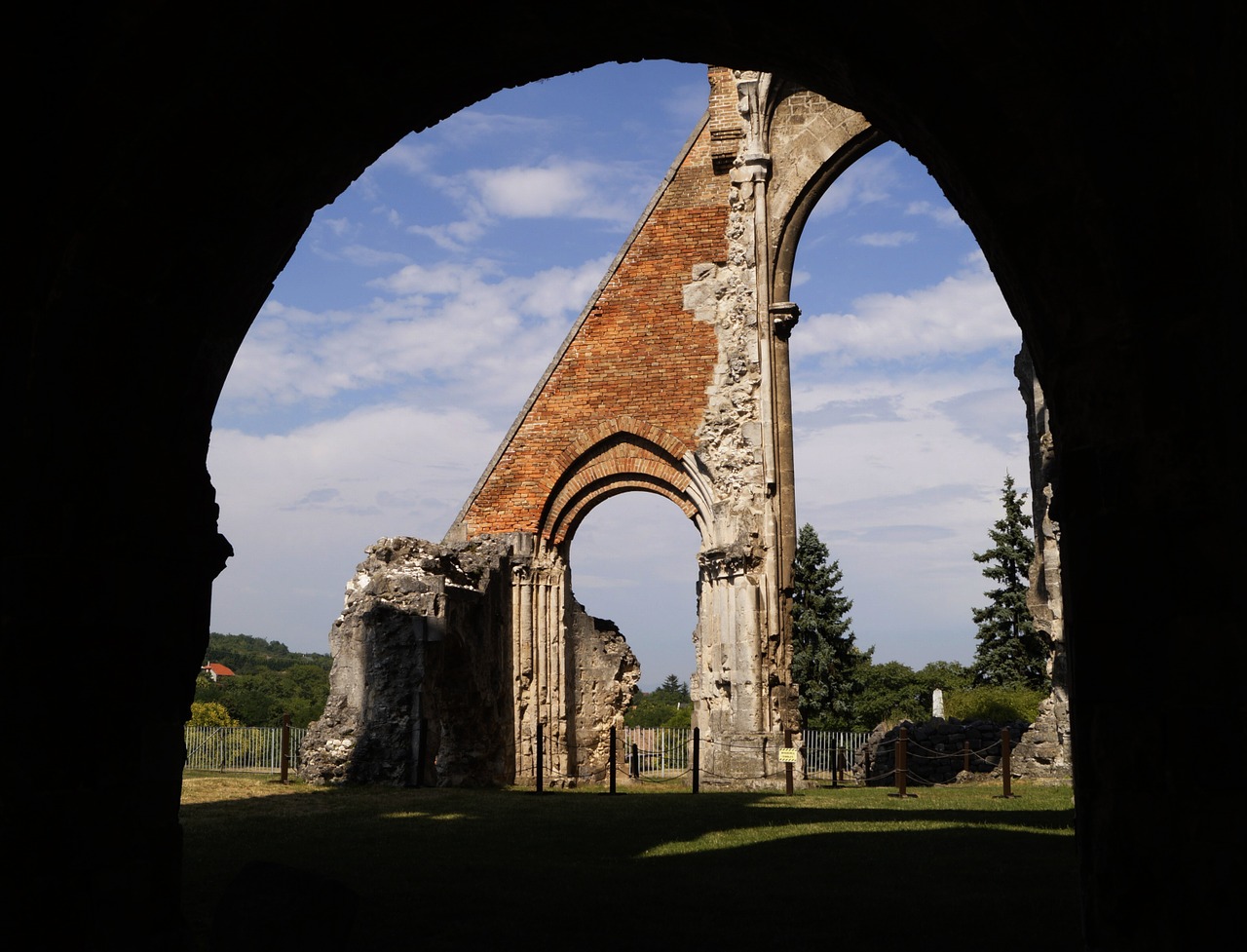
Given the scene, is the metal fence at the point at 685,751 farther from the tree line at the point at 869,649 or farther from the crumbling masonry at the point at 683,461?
the tree line at the point at 869,649

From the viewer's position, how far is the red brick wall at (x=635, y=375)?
18.2m

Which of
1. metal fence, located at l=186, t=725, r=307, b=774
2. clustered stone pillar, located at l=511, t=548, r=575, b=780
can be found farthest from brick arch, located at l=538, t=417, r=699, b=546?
metal fence, located at l=186, t=725, r=307, b=774

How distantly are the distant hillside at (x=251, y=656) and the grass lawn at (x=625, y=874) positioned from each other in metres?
58.3

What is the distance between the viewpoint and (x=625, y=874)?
6227 millimetres

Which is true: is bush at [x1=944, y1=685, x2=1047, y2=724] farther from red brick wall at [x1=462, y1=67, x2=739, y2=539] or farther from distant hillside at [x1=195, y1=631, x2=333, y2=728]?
distant hillside at [x1=195, y1=631, x2=333, y2=728]

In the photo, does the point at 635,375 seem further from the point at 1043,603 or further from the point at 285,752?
the point at 285,752

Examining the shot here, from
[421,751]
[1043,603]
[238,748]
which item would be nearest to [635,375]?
[1043,603]

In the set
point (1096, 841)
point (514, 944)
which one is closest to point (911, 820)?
point (514, 944)

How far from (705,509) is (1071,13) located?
1459cm

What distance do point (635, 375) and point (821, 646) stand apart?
16.6 m

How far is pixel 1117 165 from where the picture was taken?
10.6 feet

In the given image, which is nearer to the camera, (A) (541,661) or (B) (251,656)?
(A) (541,661)

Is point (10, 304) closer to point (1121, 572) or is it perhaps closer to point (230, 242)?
point (230, 242)

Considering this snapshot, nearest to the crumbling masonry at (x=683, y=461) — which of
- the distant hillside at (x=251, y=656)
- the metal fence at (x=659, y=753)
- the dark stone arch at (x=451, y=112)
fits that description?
the metal fence at (x=659, y=753)
